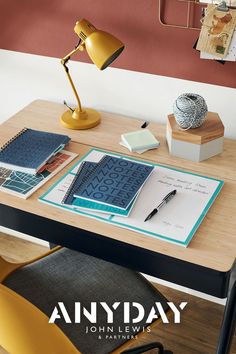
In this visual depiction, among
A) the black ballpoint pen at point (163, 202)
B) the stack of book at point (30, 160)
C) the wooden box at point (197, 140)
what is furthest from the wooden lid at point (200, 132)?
the stack of book at point (30, 160)

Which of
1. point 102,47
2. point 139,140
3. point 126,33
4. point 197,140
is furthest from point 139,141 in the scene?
point 126,33

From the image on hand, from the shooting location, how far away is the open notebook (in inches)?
55.7

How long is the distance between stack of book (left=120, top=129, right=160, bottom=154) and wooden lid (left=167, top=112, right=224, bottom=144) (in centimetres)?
8

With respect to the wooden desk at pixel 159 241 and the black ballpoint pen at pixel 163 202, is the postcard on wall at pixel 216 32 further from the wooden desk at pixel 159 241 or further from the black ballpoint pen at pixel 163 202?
the black ballpoint pen at pixel 163 202

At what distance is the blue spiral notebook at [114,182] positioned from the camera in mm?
1503

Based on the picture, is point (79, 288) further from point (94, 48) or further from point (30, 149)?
point (94, 48)

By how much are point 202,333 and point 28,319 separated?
1.14m

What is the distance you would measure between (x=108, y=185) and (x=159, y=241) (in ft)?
0.86

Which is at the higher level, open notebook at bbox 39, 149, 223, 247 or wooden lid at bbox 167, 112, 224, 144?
wooden lid at bbox 167, 112, 224, 144

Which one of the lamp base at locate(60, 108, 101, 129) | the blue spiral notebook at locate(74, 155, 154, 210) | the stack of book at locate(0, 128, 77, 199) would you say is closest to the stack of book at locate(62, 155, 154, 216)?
the blue spiral notebook at locate(74, 155, 154, 210)

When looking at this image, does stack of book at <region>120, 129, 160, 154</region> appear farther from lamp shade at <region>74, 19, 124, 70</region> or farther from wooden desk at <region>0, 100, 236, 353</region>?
lamp shade at <region>74, 19, 124, 70</region>

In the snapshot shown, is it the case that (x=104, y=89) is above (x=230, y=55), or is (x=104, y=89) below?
below

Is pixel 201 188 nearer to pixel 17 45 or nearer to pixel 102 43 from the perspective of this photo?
pixel 102 43

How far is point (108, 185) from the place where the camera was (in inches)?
61.4
